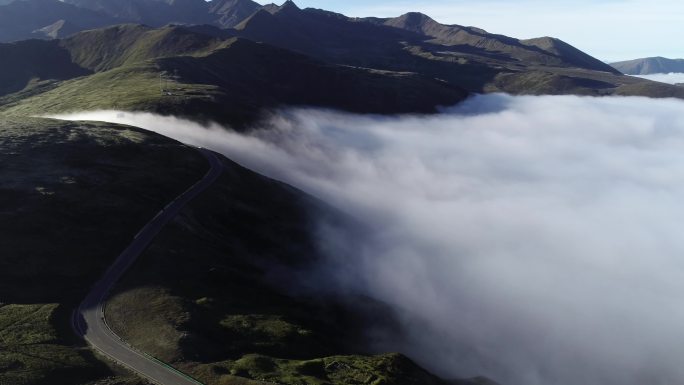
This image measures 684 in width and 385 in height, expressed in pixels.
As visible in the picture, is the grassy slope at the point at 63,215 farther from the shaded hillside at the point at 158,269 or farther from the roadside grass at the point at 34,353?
the shaded hillside at the point at 158,269

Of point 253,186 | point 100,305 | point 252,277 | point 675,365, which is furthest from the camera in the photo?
point 675,365

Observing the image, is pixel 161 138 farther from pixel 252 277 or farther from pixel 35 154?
pixel 252 277

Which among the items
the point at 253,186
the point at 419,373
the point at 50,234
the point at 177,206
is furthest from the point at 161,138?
the point at 419,373

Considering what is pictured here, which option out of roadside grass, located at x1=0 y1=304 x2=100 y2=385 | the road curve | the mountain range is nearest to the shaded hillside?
roadside grass, located at x1=0 y1=304 x2=100 y2=385

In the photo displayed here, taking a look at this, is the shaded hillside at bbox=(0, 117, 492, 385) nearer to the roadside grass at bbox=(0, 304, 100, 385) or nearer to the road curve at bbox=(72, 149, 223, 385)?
the roadside grass at bbox=(0, 304, 100, 385)

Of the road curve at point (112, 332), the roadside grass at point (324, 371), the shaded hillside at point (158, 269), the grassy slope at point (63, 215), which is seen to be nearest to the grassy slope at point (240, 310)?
the roadside grass at point (324, 371)

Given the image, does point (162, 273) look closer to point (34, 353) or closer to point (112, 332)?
point (112, 332)
